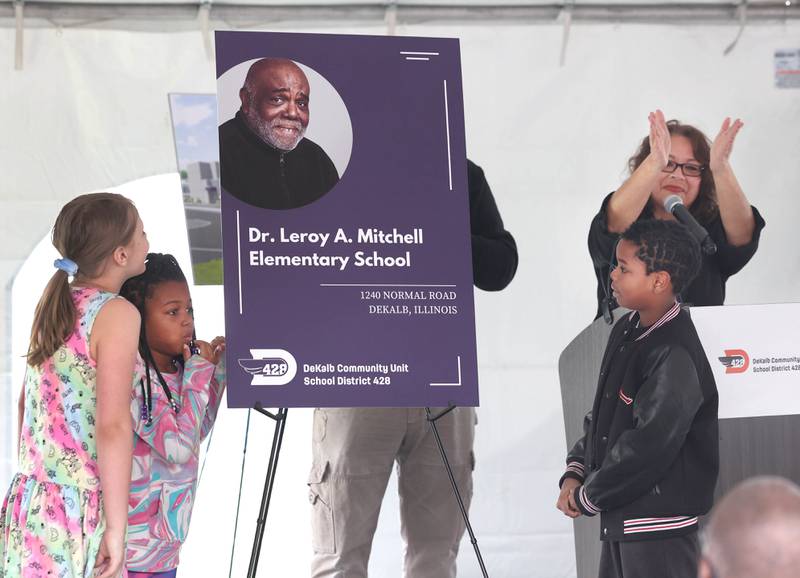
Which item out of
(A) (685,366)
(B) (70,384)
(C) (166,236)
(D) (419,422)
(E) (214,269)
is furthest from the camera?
(C) (166,236)

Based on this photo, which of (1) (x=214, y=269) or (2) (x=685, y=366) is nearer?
(2) (x=685, y=366)

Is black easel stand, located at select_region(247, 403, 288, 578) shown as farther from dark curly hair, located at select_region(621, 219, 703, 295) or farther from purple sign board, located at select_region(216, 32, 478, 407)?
dark curly hair, located at select_region(621, 219, 703, 295)

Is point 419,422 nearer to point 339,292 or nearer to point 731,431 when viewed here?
point 339,292

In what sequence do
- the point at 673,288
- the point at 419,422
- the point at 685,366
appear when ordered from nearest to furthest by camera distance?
the point at 685,366 → the point at 673,288 → the point at 419,422

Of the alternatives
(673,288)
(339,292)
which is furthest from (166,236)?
(673,288)

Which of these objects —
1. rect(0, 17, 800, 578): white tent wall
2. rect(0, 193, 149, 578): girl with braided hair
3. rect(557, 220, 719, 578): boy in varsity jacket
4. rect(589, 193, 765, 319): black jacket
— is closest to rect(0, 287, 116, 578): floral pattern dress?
rect(0, 193, 149, 578): girl with braided hair

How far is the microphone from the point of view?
8.70 ft

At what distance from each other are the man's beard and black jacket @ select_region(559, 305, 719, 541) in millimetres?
943

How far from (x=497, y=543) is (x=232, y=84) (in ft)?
7.01

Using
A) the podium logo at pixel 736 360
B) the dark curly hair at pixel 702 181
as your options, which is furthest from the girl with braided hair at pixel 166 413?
the dark curly hair at pixel 702 181

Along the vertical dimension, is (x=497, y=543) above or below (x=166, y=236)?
below

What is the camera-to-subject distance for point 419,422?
2.89 metres

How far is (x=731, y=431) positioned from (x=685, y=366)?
273mm

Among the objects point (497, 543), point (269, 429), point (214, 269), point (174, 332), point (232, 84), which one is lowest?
point (497, 543)
